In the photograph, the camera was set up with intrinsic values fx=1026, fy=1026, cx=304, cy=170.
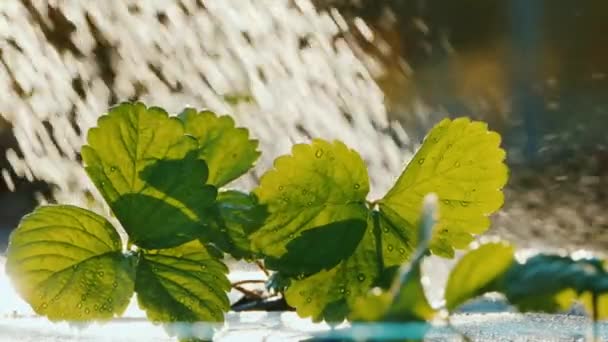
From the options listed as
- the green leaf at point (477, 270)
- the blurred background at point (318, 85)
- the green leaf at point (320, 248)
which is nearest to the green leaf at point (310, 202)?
the green leaf at point (320, 248)

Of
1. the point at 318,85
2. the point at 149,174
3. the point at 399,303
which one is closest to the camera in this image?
the point at 399,303

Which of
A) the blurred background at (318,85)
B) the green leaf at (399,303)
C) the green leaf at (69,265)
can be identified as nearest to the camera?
the green leaf at (399,303)

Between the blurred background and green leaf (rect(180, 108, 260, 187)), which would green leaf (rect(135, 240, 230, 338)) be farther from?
the blurred background

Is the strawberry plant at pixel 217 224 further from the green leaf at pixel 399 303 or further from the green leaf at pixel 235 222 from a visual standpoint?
the green leaf at pixel 399 303

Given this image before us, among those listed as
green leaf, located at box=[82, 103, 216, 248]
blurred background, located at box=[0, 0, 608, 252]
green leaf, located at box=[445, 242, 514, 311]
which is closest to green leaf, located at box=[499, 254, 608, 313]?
green leaf, located at box=[445, 242, 514, 311]

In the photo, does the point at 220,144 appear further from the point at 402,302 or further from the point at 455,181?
the point at 402,302

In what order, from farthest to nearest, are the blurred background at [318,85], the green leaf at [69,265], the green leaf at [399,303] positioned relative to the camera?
the blurred background at [318,85] → the green leaf at [69,265] → the green leaf at [399,303]

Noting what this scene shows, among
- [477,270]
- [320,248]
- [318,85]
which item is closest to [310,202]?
[320,248]

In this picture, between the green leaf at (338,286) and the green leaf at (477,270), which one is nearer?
the green leaf at (477,270)
